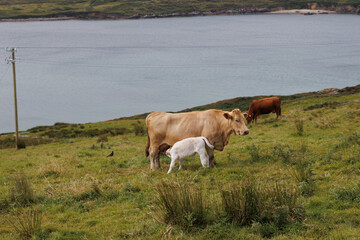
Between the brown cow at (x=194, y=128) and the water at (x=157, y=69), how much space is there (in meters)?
52.2

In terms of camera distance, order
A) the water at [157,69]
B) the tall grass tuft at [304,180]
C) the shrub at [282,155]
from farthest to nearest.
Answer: the water at [157,69] → the shrub at [282,155] → the tall grass tuft at [304,180]

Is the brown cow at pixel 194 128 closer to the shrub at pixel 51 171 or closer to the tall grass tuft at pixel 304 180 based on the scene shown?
the tall grass tuft at pixel 304 180

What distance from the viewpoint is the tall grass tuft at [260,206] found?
6707mm

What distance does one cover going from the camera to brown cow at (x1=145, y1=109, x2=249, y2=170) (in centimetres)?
1215

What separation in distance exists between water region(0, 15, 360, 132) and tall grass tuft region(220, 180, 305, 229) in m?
58.1

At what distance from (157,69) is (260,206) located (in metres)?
86.5

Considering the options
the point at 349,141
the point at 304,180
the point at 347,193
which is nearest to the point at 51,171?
the point at 304,180

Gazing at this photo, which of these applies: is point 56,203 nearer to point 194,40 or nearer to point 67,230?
point 67,230

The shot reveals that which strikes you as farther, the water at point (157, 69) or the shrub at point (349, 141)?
the water at point (157, 69)

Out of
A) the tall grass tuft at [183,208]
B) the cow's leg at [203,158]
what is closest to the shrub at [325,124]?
the cow's leg at [203,158]

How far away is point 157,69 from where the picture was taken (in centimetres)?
9200

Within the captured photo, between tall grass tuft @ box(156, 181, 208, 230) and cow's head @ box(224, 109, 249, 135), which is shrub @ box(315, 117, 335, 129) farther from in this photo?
tall grass tuft @ box(156, 181, 208, 230)

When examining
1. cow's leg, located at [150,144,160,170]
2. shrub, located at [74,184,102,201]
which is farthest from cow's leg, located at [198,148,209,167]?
shrub, located at [74,184,102,201]

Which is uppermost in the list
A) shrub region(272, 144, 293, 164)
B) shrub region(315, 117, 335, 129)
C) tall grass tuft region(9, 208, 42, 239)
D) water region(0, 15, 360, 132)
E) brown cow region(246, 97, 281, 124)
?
tall grass tuft region(9, 208, 42, 239)
